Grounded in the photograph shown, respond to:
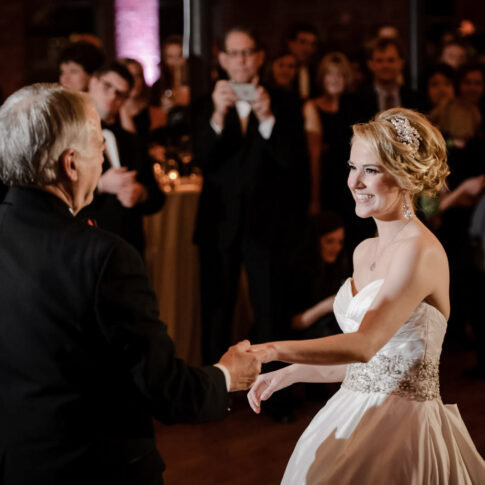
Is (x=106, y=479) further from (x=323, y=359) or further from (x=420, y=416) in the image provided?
(x=420, y=416)

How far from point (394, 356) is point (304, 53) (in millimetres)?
3402

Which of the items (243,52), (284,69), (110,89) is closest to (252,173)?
(243,52)

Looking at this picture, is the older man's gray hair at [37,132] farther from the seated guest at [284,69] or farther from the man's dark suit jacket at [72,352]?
the seated guest at [284,69]

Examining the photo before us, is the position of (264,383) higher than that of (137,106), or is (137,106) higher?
(137,106)

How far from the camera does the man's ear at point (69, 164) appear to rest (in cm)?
137

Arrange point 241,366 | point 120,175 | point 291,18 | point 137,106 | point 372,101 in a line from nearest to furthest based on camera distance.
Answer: point 241,366 < point 120,175 < point 137,106 < point 372,101 < point 291,18

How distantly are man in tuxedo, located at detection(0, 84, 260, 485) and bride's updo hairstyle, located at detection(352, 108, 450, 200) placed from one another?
2.57 ft

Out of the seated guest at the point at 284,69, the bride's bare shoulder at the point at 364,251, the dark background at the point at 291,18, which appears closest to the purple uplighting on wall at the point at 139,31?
the dark background at the point at 291,18

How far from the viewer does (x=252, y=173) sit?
11.5 ft

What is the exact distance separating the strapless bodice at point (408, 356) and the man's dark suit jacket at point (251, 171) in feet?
5.37

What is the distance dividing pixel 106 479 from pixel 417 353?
86 centimetres

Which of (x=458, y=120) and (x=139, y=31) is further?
(x=139, y=31)

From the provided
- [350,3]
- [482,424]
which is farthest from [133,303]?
[350,3]

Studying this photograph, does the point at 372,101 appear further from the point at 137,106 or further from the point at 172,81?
the point at 172,81
